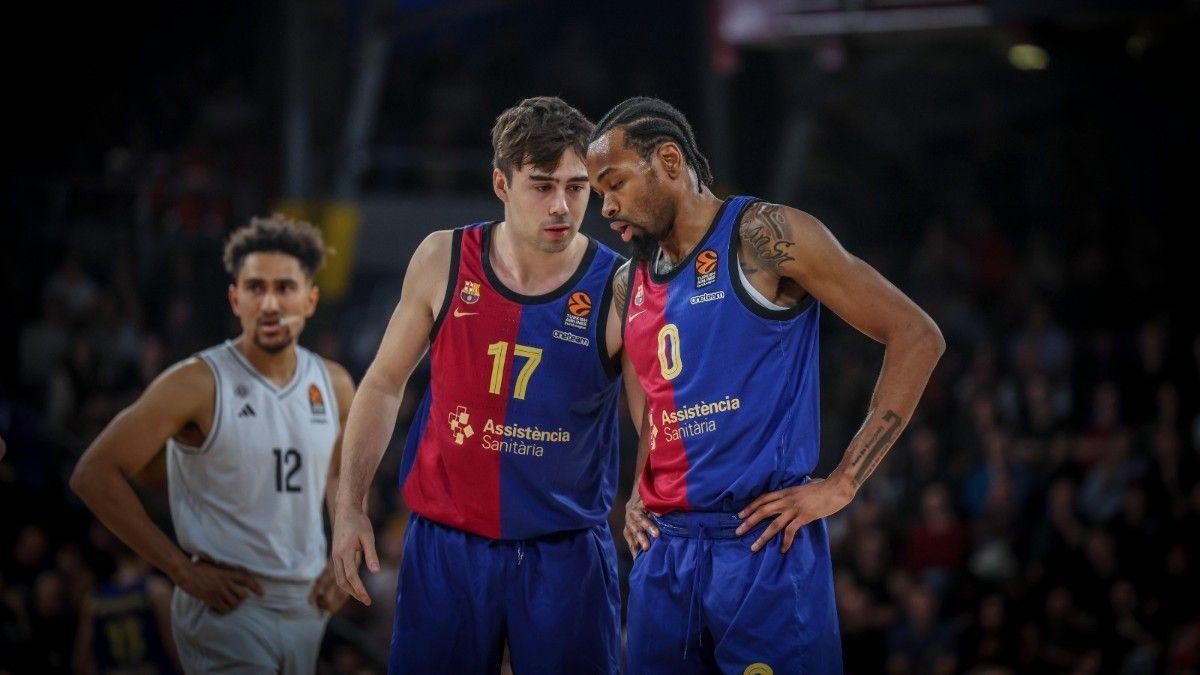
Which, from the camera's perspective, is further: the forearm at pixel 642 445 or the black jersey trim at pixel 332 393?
the black jersey trim at pixel 332 393

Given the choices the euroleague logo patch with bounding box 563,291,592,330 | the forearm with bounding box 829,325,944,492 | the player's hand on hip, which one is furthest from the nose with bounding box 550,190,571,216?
the forearm with bounding box 829,325,944,492

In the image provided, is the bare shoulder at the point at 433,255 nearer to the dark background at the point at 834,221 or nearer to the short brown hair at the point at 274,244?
the short brown hair at the point at 274,244

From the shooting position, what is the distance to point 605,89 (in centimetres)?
1719

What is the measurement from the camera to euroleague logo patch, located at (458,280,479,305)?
480 centimetres

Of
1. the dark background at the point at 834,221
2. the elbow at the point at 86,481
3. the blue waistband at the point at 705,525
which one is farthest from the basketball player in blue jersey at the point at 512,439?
the dark background at the point at 834,221

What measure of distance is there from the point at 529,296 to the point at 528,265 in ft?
0.48

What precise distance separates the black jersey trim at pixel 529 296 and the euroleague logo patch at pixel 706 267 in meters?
0.69

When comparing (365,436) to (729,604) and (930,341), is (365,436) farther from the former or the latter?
(930,341)

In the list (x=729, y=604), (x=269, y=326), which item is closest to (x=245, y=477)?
(x=269, y=326)

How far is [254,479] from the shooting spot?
555 cm

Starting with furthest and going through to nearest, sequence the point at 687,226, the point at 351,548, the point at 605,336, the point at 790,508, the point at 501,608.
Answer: the point at 605,336, the point at 501,608, the point at 351,548, the point at 687,226, the point at 790,508

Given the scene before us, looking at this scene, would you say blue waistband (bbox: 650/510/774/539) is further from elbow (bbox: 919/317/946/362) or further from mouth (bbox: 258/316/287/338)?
mouth (bbox: 258/316/287/338)

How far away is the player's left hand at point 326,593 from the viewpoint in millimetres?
5551

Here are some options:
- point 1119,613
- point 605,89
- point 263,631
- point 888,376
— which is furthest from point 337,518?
point 605,89
